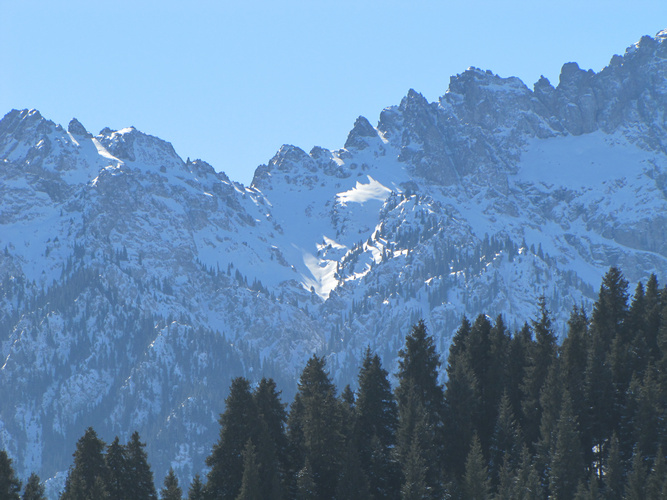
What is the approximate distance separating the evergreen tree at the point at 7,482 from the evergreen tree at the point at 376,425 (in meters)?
26.6

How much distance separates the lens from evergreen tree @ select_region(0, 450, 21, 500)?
7300 cm

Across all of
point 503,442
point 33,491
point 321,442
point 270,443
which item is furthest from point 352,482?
point 33,491

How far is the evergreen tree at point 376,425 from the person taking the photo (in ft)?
282

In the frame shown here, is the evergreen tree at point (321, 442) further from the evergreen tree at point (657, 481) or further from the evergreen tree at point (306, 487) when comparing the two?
the evergreen tree at point (657, 481)

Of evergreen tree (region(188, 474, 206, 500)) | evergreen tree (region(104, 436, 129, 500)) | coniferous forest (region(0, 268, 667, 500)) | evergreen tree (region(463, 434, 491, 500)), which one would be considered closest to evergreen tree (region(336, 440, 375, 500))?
coniferous forest (region(0, 268, 667, 500))

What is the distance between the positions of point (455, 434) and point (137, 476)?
27.4m

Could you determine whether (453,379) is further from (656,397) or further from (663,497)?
(663,497)

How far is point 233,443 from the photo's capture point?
275 feet

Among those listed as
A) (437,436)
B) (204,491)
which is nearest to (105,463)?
(204,491)

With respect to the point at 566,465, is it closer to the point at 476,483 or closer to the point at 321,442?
the point at 476,483

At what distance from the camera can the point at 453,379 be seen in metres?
95.8

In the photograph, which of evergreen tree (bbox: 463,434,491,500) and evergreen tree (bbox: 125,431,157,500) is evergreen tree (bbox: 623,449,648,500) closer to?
evergreen tree (bbox: 463,434,491,500)

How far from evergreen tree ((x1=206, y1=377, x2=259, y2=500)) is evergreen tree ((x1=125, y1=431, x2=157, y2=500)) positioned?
4522 millimetres

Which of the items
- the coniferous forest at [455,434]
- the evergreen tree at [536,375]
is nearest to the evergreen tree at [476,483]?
the coniferous forest at [455,434]
